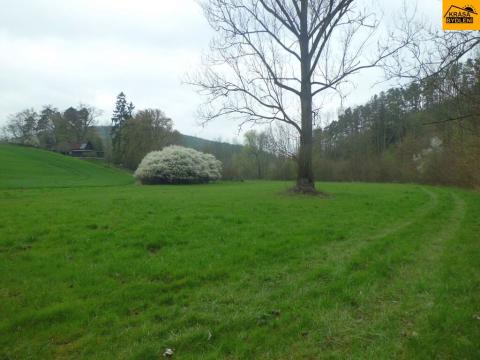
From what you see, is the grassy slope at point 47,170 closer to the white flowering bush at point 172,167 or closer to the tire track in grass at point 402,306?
the white flowering bush at point 172,167

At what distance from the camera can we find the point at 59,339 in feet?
10.0

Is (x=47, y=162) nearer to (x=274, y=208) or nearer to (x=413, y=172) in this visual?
(x=274, y=208)

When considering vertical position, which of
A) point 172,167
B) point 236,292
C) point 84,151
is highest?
point 84,151

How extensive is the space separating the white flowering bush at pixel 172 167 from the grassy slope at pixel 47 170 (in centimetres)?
387

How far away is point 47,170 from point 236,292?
43.2 m

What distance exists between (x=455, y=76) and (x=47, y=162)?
2024 inches

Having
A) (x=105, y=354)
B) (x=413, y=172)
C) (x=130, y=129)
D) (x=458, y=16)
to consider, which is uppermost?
(x=130, y=129)

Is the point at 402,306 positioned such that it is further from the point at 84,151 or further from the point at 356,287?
the point at 84,151

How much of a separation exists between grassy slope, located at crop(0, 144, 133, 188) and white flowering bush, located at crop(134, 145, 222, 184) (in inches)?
152

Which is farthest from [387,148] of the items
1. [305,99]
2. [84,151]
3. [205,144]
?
[84,151]

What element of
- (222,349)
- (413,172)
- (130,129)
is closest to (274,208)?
(222,349)

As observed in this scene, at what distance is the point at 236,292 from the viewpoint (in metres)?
4.17

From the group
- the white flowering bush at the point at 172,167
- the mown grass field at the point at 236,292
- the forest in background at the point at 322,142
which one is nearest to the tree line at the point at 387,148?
the forest in background at the point at 322,142

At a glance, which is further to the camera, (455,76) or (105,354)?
(455,76)
